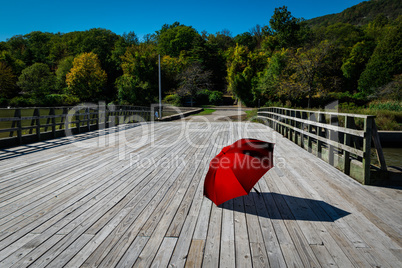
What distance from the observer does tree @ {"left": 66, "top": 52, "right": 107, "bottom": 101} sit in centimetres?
4825

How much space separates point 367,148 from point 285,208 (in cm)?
177

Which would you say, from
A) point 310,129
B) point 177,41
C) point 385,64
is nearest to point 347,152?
point 310,129

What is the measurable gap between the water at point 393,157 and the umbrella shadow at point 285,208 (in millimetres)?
8211

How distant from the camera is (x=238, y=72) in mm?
42156

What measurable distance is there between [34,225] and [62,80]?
5677cm

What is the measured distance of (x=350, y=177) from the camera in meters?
4.46

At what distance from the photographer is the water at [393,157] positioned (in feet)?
31.9

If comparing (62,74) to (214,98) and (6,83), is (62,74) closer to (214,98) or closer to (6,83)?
(6,83)

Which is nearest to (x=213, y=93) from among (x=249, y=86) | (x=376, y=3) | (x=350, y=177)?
(x=249, y=86)

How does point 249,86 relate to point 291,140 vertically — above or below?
above

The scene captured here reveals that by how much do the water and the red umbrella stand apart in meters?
8.94

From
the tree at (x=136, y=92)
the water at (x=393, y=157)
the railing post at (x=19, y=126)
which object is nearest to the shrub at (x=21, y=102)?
the tree at (x=136, y=92)

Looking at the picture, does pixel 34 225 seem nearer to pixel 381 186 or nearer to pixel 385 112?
pixel 381 186

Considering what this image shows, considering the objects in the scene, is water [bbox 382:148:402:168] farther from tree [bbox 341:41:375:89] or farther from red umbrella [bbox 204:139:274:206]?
tree [bbox 341:41:375:89]
